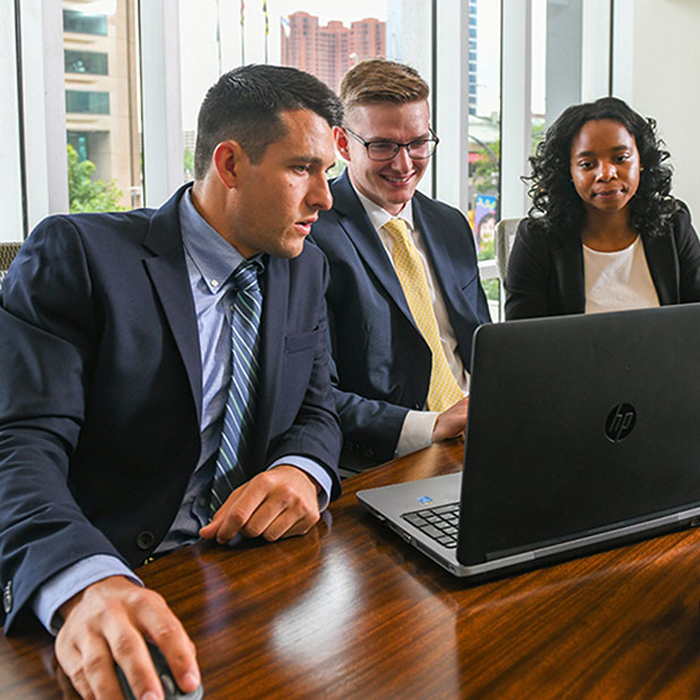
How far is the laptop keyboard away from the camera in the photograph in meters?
0.99

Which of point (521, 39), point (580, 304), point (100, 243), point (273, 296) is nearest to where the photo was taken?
point (100, 243)

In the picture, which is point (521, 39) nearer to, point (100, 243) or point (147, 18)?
point (147, 18)

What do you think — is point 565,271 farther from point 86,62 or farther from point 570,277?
point 86,62

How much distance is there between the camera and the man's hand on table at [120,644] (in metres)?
0.67

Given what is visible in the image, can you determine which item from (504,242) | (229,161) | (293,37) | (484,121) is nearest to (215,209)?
(229,161)

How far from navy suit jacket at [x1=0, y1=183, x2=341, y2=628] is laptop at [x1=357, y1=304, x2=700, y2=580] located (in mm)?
355

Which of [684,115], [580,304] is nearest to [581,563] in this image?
[580,304]

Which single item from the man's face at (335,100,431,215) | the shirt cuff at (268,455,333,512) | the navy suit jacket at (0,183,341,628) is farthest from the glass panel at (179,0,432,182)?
the shirt cuff at (268,455,333,512)

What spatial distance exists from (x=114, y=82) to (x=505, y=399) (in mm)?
2006

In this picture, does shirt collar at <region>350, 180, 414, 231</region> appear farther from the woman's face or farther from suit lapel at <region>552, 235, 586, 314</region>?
the woman's face

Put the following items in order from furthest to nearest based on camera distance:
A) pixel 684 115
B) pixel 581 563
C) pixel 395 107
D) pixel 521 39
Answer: pixel 684 115
pixel 521 39
pixel 395 107
pixel 581 563

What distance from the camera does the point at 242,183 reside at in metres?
1.37

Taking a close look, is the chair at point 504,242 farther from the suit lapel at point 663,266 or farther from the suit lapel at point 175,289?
the suit lapel at point 175,289

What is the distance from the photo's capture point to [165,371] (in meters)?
1.21
